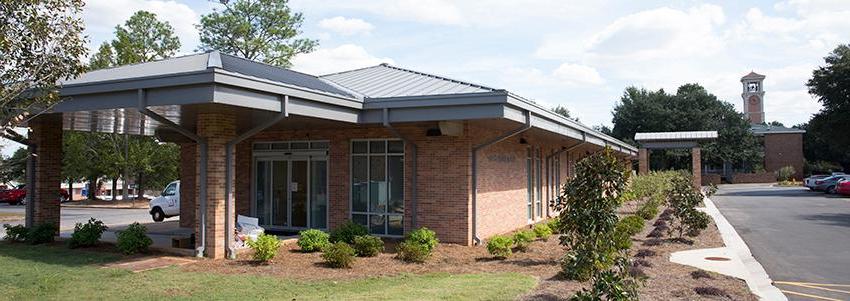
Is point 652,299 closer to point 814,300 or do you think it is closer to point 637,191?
point 814,300

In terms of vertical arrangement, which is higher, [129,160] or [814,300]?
[129,160]

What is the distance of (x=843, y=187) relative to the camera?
126 feet

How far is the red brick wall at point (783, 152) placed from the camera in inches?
2613

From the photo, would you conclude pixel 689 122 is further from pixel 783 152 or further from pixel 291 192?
pixel 291 192

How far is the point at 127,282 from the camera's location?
9.03 meters

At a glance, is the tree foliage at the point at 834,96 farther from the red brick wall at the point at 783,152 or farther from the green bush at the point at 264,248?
the green bush at the point at 264,248

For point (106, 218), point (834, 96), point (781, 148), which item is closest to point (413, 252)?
point (106, 218)

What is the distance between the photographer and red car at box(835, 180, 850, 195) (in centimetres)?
3809

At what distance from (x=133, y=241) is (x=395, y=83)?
6920 millimetres

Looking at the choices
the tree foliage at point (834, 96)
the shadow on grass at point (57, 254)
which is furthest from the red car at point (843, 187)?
the shadow on grass at point (57, 254)

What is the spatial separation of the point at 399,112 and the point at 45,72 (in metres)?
6.51

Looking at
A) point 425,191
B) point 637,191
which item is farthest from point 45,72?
point 637,191

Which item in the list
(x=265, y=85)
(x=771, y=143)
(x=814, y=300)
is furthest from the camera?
(x=771, y=143)

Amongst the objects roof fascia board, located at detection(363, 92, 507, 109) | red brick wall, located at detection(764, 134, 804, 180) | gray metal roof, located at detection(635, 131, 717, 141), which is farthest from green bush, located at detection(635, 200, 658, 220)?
red brick wall, located at detection(764, 134, 804, 180)
